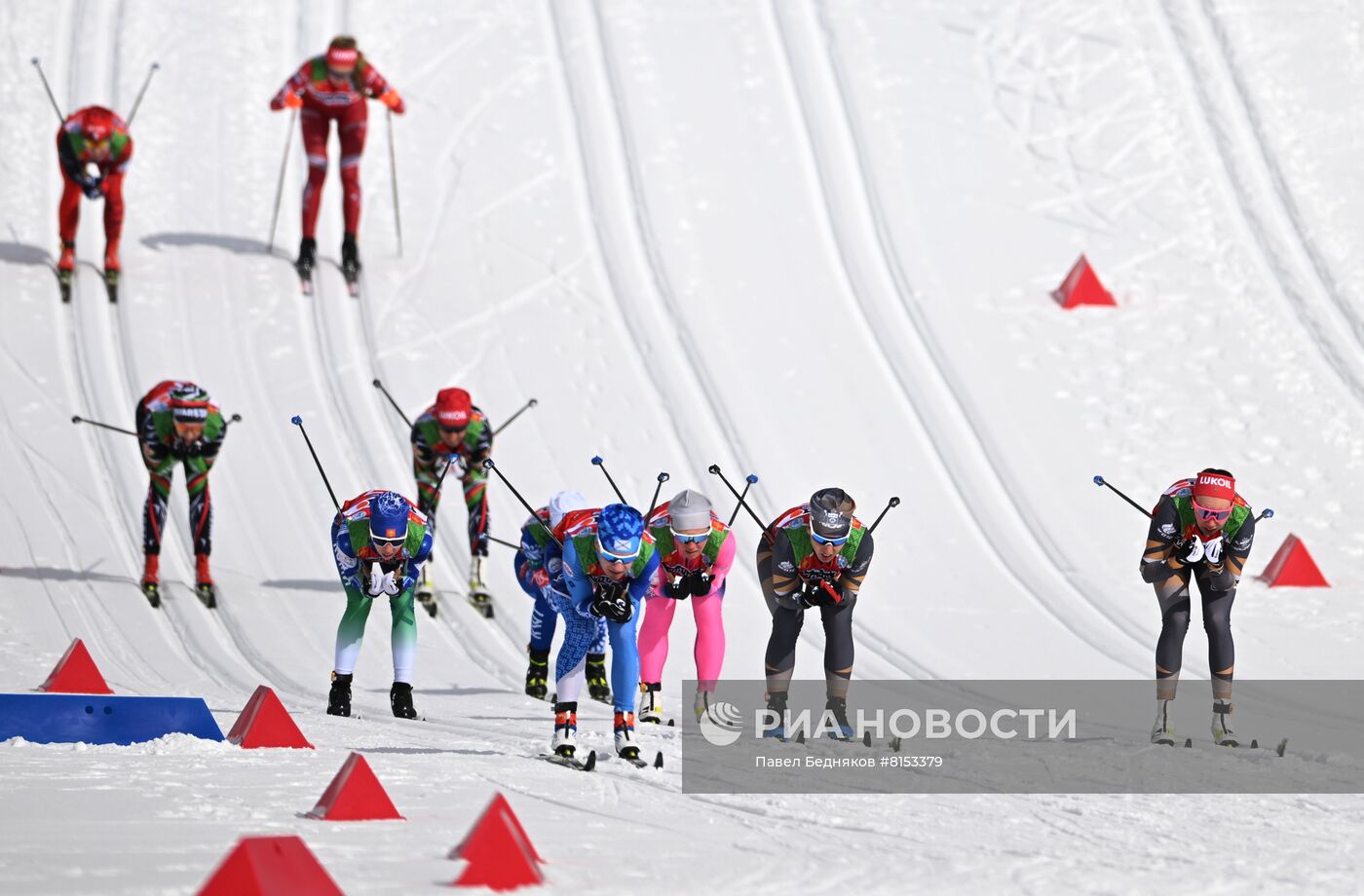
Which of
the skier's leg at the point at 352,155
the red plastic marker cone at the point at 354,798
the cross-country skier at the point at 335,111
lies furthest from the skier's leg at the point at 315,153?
the red plastic marker cone at the point at 354,798

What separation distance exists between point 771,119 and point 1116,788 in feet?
36.6

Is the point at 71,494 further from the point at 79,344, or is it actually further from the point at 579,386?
the point at 579,386

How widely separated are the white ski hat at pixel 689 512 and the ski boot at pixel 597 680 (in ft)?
4.52

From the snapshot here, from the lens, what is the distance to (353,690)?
33.2 feet

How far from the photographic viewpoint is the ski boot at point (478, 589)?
11.7 metres

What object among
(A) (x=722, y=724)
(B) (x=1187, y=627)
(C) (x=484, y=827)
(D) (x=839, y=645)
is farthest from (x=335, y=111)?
(C) (x=484, y=827)

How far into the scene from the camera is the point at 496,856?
5.64 m

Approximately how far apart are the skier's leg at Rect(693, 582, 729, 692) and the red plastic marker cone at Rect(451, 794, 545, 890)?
369 cm

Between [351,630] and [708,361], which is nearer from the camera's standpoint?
[351,630]

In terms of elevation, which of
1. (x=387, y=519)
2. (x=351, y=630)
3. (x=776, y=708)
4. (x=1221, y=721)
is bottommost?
(x=776, y=708)

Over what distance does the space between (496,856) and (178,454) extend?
6256 mm

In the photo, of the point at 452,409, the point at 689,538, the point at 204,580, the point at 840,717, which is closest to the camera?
the point at 840,717

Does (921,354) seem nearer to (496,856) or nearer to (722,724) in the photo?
(722,724)

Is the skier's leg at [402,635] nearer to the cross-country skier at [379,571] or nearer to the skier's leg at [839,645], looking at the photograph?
the cross-country skier at [379,571]
